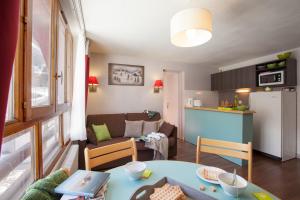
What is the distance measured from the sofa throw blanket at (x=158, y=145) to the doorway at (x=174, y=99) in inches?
74.4

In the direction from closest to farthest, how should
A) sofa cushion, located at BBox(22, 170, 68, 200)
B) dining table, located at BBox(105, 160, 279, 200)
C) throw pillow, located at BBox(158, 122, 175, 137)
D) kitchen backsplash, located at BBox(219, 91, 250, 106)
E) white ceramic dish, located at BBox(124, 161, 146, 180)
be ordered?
sofa cushion, located at BBox(22, 170, 68, 200) → dining table, located at BBox(105, 160, 279, 200) → white ceramic dish, located at BBox(124, 161, 146, 180) → throw pillow, located at BBox(158, 122, 175, 137) → kitchen backsplash, located at BBox(219, 91, 250, 106)

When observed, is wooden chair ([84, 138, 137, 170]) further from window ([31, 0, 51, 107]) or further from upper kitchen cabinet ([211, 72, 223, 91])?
upper kitchen cabinet ([211, 72, 223, 91])

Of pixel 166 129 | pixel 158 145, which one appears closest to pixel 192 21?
pixel 158 145

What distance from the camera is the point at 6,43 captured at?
0.42 metres

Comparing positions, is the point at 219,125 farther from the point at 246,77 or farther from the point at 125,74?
the point at 125,74

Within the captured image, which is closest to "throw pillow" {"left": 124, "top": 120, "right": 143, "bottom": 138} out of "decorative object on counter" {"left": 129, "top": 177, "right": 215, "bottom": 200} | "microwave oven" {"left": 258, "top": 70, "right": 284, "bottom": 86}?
"decorative object on counter" {"left": 129, "top": 177, "right": 215, "bottom": 200}

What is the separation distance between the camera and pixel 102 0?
1.71m

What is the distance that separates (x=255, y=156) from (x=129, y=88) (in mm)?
3372

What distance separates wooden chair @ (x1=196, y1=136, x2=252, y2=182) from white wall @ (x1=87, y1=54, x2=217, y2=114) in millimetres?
2782

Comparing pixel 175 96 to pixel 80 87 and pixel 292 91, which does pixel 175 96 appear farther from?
pixel 80 87

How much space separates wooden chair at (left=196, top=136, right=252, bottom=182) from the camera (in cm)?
125

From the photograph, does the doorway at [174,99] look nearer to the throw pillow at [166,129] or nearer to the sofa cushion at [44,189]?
the throw pillow at [166,129]

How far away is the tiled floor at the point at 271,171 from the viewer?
2045 mm

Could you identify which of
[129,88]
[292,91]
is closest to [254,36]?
[292,91]
